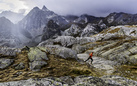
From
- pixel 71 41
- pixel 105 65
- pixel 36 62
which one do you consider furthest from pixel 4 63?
pixel 71 41

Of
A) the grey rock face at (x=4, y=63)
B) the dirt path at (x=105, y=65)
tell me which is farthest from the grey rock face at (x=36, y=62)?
the dirt path at (x=105, y=65)

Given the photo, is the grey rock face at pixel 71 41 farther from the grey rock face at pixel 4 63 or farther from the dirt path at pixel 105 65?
the grey rock face at pixel 4 63

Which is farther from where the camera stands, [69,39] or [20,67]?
[69,39]

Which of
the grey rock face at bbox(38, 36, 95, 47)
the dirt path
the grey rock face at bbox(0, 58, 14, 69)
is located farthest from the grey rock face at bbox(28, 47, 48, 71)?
the grey rock face at bbox(38, 36, 95, 47)

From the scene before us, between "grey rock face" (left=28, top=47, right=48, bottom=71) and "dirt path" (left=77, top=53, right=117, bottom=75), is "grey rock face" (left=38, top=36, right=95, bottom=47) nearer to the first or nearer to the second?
"dirt path" (left=77, top=53, right=117, bottom=75)

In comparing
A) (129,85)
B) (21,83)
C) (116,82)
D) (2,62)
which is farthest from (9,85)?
(129,85)

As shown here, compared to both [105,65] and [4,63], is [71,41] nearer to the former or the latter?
[105,65]

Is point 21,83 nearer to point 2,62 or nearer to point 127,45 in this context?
point 2,62

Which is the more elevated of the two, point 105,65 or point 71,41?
point 71,41

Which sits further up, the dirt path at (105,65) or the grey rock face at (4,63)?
the grey rock face at (4,63)

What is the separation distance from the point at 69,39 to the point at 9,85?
68989 mm

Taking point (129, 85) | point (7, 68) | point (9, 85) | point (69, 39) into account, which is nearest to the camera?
point (9, 85)

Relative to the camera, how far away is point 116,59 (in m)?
29.1

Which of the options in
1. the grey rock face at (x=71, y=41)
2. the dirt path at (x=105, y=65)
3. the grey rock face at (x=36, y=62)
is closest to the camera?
the grey rock face at (x=36, y=62)
